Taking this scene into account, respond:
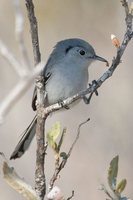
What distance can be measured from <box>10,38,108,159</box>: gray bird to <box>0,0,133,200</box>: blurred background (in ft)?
3.02

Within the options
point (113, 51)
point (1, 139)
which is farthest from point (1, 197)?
point (113, 51)

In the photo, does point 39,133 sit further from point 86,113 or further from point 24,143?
point 86,113

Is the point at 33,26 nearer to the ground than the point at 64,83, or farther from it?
nearer to the ground

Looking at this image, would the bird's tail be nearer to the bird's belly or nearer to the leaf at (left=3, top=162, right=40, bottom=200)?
the bird's belly

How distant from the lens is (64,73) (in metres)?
3.02

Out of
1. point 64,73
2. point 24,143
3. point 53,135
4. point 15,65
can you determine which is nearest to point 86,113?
point 64,73

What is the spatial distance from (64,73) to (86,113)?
58.8 inches

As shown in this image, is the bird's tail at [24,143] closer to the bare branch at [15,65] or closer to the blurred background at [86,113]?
the blurred background at [86,113]

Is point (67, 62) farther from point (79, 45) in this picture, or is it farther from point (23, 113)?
point (23, 113)

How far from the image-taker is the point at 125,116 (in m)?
4.26

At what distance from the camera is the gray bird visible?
2850mm

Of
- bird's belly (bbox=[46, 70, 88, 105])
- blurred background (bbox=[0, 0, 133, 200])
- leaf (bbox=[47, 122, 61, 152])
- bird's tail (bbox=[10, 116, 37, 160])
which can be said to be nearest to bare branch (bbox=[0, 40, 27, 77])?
leaf (bbox=[47, 122, 61, 152])

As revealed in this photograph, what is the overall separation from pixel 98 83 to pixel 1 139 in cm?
269

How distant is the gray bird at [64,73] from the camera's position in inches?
112
